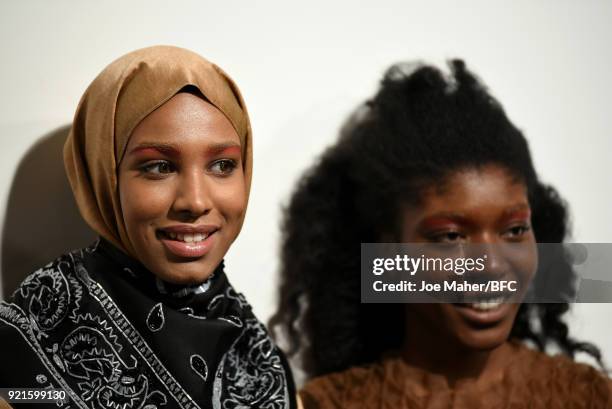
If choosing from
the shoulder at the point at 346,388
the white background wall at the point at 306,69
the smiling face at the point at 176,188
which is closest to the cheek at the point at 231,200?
the smiling face at the point at 176,188

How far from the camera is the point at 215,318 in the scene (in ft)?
4.53

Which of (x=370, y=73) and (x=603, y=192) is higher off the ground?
(x=370, y=73)

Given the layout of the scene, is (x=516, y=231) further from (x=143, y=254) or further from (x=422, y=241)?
(x=143, y=254)

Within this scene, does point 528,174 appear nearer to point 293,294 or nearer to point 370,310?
point 370,310

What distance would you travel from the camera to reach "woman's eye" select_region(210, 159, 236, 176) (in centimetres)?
132

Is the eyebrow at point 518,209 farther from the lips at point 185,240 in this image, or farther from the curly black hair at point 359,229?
the lips at point 185,240

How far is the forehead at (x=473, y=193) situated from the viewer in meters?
1.52

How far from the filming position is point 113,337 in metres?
1.30

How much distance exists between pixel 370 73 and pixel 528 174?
42 cm

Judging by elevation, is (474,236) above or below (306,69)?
below

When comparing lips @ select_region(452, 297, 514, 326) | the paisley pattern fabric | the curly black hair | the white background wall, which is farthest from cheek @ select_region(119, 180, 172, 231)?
lips @ select_region(452, 297, 514, 326)

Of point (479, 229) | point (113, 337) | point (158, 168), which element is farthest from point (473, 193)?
point (113, 337)

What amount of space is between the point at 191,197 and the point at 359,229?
1.84ft

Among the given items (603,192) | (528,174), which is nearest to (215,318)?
(528,174)
